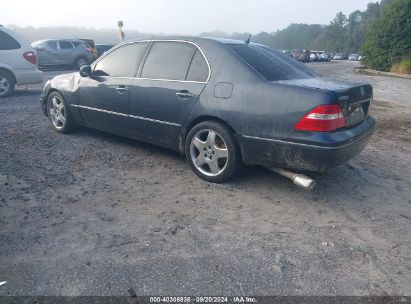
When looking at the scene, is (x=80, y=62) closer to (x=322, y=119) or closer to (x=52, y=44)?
(x=52, y=44)

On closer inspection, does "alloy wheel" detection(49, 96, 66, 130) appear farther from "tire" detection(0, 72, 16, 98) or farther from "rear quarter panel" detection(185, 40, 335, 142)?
"tire" detection(0, 72, 16, 98)

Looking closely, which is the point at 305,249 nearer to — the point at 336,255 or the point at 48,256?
the point at 336,255

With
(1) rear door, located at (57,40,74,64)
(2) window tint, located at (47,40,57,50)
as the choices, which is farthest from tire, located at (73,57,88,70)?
(2) window tint, located at (47,40,57,50)

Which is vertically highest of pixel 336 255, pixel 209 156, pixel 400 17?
pixel 400 17

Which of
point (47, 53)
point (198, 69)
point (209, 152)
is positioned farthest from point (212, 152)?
point (47, 53)

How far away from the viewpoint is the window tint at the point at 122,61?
4.95m

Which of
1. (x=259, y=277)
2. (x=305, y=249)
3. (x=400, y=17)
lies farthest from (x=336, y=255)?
(x=400, y=17)

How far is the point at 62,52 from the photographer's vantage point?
18672 mm

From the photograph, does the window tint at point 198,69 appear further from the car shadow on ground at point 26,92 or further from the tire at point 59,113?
the car shadow on ground at point 26,92

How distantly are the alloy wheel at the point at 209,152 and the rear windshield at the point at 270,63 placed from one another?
2.91 feet

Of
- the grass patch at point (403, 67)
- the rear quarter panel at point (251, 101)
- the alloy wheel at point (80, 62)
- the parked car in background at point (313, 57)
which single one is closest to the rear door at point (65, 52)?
the alloy wheel at point (80, 62)

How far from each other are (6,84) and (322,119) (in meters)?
9.08

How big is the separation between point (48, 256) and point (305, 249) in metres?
2.07

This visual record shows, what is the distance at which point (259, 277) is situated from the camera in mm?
2639
